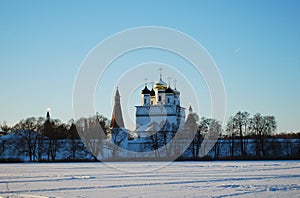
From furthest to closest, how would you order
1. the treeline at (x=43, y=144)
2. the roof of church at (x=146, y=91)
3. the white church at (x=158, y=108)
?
1. the roof of church at (x=146, y=91)
2. the white church at (x=158, y=108)
3. the treeline at (x=43, y=144)

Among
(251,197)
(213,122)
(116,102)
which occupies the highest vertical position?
(116,102)

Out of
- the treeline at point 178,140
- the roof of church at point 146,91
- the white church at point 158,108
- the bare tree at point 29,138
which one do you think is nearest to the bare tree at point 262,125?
the treeline at point 178,140

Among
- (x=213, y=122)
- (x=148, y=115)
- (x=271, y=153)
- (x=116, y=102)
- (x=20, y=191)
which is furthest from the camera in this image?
(x=116, y=102)

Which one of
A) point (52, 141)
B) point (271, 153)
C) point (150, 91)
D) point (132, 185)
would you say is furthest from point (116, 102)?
point (132, 185)

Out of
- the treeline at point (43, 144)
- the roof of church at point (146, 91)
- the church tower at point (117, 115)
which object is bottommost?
the treeline at point (43, 144)

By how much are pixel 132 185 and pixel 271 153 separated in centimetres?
4345

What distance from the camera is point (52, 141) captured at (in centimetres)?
6078

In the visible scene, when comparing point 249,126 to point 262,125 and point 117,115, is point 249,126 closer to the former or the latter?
point 262,125

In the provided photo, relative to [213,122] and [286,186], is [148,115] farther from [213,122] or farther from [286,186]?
[286,186]

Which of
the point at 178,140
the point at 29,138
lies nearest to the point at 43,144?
the point at 29,138

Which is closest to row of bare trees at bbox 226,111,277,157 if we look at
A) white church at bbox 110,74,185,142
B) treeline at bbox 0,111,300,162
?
treeline at bbox 0,111,300,162

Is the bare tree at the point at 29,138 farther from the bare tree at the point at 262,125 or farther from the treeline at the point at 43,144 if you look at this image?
the bare tree at the point at 262,125

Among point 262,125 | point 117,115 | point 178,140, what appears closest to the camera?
point 178,140

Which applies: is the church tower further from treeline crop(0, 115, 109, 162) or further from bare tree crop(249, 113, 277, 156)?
bare tree crop(249, 113, 277, 156)
